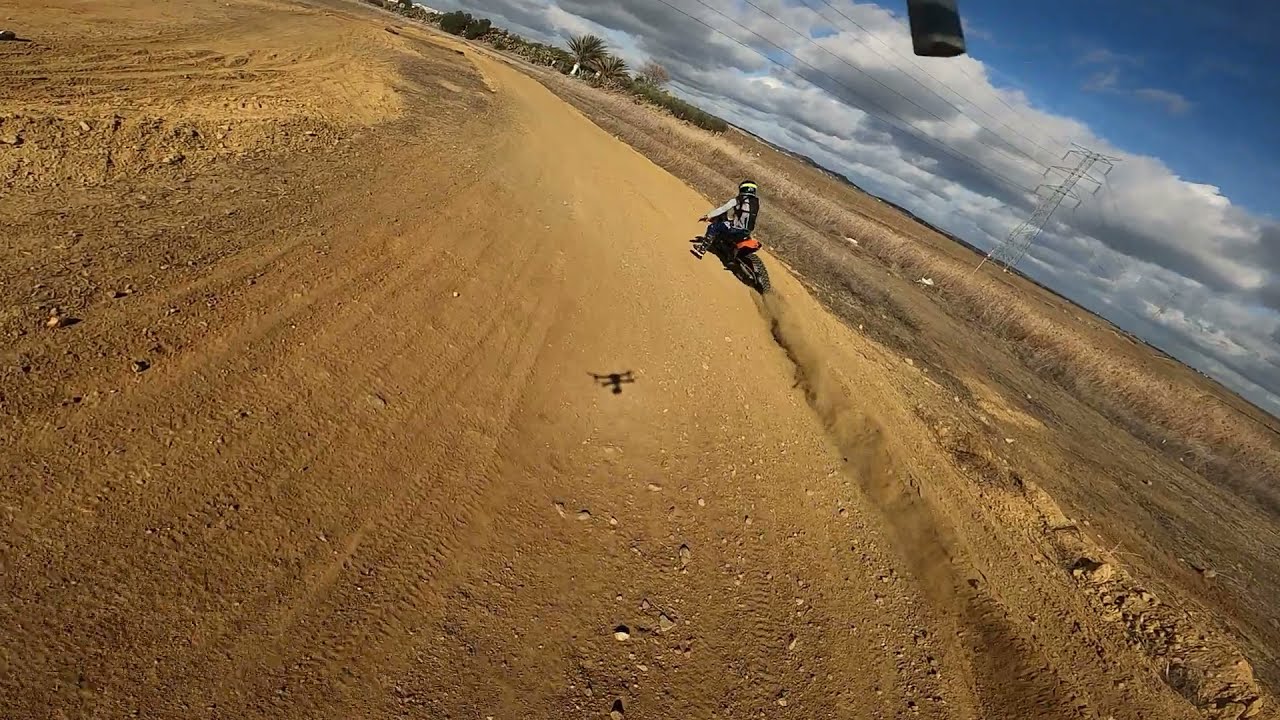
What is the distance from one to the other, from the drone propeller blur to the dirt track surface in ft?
11.7

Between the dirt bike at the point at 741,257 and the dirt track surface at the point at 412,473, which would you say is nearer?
the dirt track surface at the point at 412,473

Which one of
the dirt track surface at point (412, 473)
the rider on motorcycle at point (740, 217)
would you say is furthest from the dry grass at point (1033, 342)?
the dirt track surface at point (412, 473)

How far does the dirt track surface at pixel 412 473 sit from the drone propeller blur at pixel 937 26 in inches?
140

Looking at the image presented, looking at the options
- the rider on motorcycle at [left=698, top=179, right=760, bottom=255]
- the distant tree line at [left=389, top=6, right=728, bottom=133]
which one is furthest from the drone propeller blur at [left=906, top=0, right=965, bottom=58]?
the distant tree line at [left=389, top=6, right=728, bottom=133]

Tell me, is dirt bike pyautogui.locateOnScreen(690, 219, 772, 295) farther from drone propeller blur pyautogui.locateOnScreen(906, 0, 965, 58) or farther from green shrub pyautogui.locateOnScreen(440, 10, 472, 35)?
green shrub pyautogui.locateOnScreen(440, 10, 472, 35)

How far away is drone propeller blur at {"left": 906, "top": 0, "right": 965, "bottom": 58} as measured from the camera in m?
1.43

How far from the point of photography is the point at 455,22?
57.0m

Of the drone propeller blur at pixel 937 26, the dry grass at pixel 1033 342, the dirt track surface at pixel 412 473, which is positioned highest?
the drone propeller blur at pixel 937 26

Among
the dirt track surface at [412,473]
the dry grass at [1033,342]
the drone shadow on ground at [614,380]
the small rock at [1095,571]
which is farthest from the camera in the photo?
the dry grass at [1033,342]

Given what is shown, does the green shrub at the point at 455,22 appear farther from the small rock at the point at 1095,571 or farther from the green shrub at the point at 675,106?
the small rock at the point at 1095,571

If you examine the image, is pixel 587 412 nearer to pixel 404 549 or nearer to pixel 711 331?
pixel 404 549

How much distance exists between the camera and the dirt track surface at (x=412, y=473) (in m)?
3.08

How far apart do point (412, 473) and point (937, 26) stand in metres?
4.06

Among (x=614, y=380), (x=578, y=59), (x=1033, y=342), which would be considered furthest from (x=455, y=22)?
(x=614, y=380)
